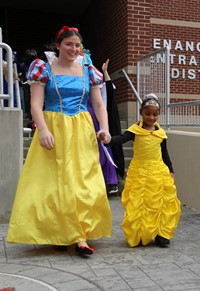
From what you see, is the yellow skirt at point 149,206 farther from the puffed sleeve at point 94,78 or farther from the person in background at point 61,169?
the puffed sleeve at point 94,78

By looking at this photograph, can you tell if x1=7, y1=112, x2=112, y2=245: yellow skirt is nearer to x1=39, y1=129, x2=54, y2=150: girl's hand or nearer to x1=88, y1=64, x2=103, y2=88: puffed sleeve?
x1=39, y1=129, x2=54, y2=150: girl's hand

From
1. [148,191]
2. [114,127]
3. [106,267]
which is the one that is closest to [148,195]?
[148,191]

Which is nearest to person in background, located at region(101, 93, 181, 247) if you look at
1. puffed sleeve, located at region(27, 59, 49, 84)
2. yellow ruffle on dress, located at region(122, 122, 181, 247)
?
yellow ruffle on dress, located at region(122, 122, 181, 247)

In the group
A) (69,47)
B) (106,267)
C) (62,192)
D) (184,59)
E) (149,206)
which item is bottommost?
(106,267)

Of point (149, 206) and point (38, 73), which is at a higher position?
point (38, 73)

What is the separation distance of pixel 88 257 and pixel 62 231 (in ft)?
1.05

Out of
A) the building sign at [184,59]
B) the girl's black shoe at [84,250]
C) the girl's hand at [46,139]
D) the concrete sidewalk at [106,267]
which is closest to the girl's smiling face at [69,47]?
the girl's hand at [46,139]

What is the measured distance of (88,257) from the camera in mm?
3607

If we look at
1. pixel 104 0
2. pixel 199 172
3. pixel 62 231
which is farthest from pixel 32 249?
pixel 104 0

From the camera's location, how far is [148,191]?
3979 mm

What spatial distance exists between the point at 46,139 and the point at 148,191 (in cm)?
113

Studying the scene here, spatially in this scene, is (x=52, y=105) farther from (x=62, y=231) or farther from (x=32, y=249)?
(x=32, y=249)

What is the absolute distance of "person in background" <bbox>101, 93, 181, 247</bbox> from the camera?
394 centimetres

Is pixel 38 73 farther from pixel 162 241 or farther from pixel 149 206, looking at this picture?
pixel 162 241
